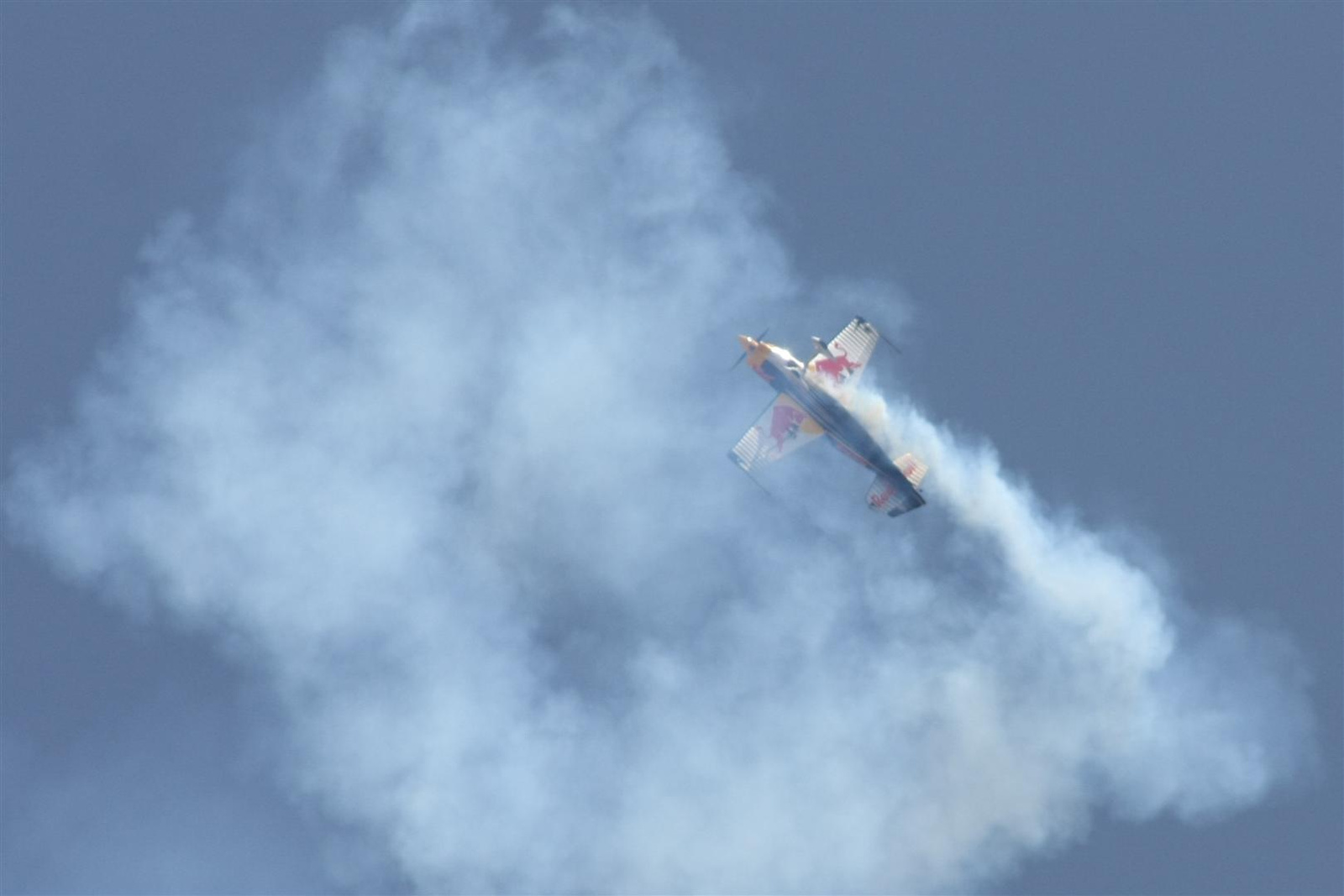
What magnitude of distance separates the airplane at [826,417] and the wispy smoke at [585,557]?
249 centimetres

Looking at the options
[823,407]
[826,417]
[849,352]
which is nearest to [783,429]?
[826,417]

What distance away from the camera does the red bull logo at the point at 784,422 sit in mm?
137000

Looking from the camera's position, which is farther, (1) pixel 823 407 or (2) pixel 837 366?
(2) pixel 837 366

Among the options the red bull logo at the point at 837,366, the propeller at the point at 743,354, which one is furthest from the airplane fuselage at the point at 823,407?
the red bull logo at the point at 837,366

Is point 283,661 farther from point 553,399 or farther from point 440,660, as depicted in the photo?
point 553,399

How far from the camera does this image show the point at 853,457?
137 m

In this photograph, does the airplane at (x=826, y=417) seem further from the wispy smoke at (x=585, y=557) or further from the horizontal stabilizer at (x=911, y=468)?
the wispy smoke at (x=585, y=557)

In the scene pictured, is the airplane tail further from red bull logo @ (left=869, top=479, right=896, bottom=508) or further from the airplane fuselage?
the airplane fuselage

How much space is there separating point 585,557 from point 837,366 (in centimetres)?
2327

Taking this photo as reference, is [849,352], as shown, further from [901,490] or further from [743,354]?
[901,490]

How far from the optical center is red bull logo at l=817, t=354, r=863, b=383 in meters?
137

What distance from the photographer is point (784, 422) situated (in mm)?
137125

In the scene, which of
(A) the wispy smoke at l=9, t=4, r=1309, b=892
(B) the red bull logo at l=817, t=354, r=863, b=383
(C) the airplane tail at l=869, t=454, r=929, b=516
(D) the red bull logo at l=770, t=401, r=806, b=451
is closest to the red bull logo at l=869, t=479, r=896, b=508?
(C) the airplane tail at l=869, t=454, r=929, b=516

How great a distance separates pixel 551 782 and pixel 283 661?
21.9m
